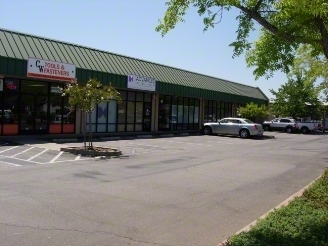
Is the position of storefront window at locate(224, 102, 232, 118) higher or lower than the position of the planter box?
higher

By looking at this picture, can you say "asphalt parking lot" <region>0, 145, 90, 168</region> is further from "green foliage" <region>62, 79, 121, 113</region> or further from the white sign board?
the white sign board

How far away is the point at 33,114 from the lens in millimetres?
21109

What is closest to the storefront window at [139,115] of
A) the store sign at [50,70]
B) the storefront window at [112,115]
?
the storefront window at [112,115]

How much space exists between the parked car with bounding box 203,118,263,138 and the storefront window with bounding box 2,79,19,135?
1649 cm

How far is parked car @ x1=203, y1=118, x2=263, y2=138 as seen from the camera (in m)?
29.5

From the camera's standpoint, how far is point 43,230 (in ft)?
18.1

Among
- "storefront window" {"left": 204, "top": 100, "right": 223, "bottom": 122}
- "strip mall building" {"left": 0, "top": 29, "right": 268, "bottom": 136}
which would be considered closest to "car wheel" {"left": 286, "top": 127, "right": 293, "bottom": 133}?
"storefront window" {"left": 204, "top": 100, "right": 223, "bottom": 122}

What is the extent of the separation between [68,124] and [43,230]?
59.2ft

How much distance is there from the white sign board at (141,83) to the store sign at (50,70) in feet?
15.1

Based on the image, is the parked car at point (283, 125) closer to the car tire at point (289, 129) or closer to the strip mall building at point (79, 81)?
the car tire at point (289, 129)

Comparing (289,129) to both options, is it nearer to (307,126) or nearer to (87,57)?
(307,126)

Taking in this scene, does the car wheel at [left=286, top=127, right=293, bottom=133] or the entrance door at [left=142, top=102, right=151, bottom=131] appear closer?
the entrance door at [left=142, top=102, right=151, bottom=131]

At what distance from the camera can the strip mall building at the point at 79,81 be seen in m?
19.6

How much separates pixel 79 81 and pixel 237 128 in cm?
1398
